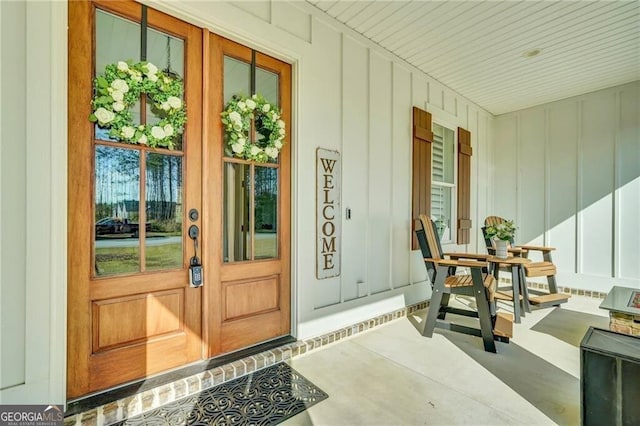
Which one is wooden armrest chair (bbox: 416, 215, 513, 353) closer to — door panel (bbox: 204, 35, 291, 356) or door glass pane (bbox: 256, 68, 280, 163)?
door panel (bbox: 204, 35, 291, 356)

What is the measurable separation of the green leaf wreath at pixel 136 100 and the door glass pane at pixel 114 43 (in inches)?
1.8

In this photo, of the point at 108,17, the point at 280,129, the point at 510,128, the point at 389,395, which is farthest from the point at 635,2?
the point at 108,17

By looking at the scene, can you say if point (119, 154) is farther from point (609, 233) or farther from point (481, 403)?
point (609, 233)

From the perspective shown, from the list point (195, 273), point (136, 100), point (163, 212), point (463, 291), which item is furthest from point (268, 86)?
point (463, 291)

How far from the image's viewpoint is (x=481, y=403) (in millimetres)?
1813

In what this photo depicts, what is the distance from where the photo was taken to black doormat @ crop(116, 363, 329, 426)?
5.48 ft

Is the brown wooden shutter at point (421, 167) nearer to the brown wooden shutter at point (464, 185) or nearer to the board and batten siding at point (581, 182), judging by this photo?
the brown wooden shutter at point (464, 185)

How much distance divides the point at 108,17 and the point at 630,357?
3136 mm

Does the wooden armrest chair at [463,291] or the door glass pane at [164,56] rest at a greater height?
the door glass pane at [164,56]

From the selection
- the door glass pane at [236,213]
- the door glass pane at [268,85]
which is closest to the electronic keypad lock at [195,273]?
the door glass pane at [236,213]

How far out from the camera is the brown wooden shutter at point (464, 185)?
176 inches

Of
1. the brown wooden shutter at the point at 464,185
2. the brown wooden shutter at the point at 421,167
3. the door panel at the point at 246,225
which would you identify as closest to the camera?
the door panel at the point at 246,225

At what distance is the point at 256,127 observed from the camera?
94.5 inches

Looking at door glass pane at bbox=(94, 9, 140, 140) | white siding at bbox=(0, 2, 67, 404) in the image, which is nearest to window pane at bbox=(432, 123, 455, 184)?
door glass pane at bbox=(94, 9, 140, 140)
